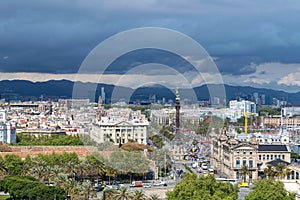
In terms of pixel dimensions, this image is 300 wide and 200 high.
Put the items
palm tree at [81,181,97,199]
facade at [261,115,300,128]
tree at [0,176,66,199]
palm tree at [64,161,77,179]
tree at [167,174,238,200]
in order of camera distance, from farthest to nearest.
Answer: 1. facade at [261,115,300,128]
2. palm tree at [64,161,77,179]
3. palm tree at [81,181,97,199]
4. tree at [0,176,66,199]
5. tree at [167,174,238,200]

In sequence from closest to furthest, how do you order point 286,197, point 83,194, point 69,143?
point 286,197 → point 83,194 → point 69,143

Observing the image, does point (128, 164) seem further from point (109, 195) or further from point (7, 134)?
point (7, 134)

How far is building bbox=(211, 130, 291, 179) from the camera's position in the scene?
99.0 ft

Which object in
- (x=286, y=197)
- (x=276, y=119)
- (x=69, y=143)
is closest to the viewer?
(x=286, y=197)

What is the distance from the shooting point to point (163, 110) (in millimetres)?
55438

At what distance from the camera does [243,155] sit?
1194 inches

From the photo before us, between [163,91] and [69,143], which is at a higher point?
[163,91]

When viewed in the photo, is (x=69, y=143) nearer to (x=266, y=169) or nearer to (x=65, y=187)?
(x=266, y=169)

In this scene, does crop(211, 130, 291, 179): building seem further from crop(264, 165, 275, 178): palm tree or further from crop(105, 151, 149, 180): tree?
crop(105, 151, 149, 180): tree

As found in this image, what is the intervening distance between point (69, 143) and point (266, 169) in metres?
14.3

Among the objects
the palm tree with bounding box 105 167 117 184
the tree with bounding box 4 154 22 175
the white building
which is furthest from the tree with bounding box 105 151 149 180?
the white building

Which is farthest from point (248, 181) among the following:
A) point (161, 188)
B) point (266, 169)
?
point (161, 188)

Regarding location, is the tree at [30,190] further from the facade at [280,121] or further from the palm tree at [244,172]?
the facade at [280,121]

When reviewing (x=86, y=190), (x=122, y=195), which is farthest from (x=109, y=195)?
(x=86, y=190)
